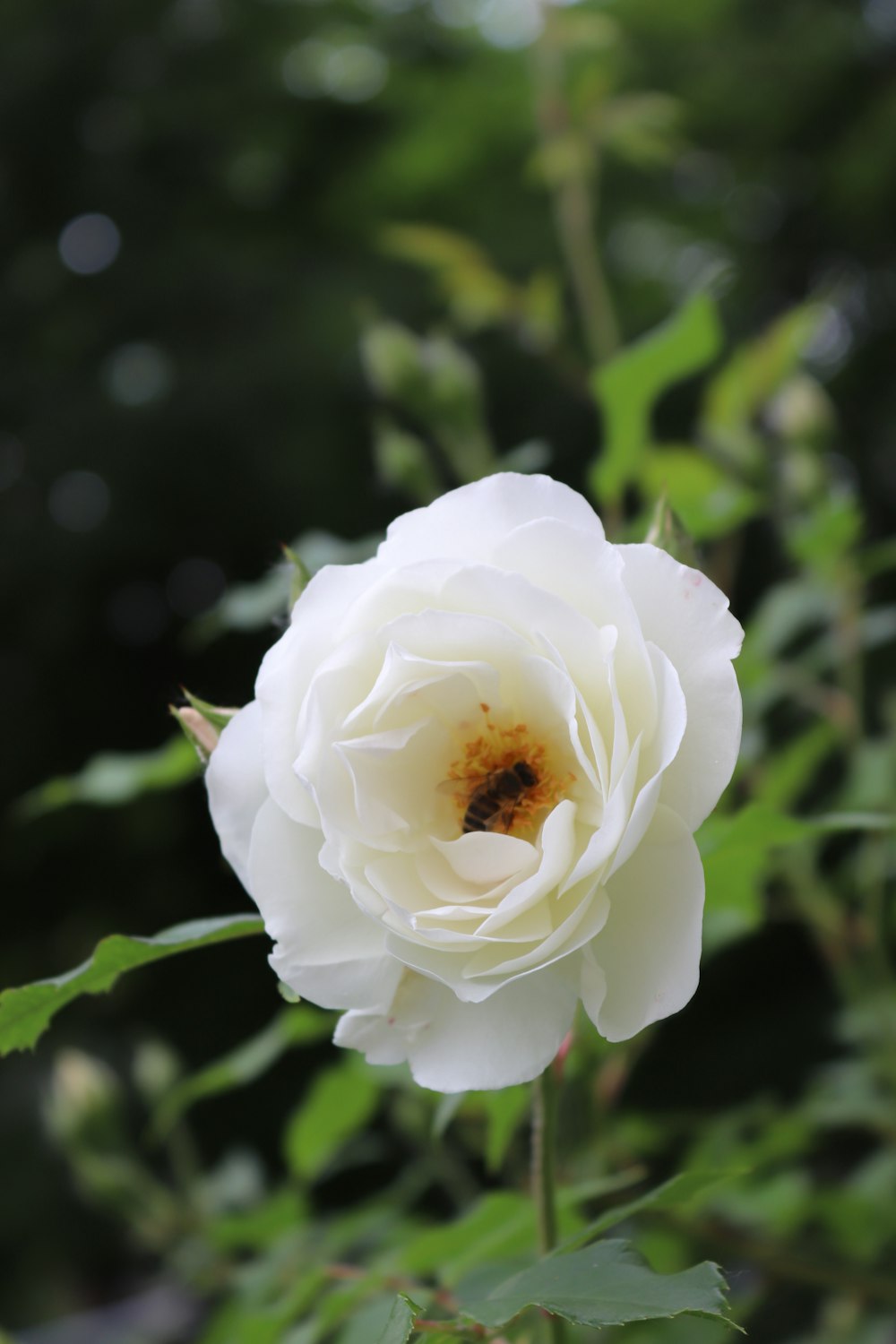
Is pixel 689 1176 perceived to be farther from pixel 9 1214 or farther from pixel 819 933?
pixel 9 1214

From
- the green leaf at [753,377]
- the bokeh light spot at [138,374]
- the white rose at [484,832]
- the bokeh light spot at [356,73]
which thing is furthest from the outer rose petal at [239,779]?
the bokeh light spot at [356,73]

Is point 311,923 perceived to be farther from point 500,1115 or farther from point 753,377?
point 753,377

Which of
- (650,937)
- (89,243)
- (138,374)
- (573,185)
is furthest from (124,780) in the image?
(89,243)

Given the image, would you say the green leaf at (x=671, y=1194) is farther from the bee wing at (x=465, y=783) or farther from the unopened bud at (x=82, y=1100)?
the unopened bud at (x=82, y=1100)

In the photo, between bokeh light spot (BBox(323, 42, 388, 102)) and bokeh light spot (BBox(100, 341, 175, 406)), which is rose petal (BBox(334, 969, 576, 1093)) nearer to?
bokeh light spot (BBox(100, 341, 175, 406))

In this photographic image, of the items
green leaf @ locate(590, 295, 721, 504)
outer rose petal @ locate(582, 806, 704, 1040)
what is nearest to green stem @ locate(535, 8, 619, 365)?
green leaf @ locate(590, 295, 721, 504)

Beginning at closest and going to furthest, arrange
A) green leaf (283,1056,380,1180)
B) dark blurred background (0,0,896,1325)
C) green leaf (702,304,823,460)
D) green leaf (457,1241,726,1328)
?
green leaf (457,1241,726,1328)
green leaf (283,1056,380,1180)
green leaf (702,304,823,460)
dark blurred background (0,0,896,1325)
